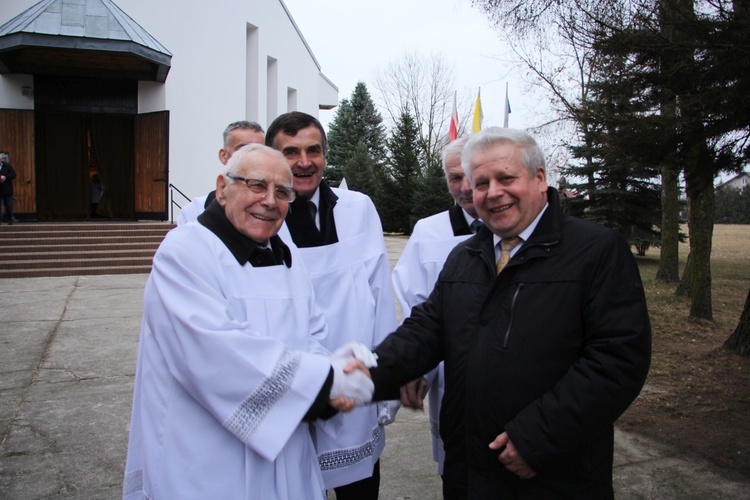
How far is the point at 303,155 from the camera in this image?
9.03ft

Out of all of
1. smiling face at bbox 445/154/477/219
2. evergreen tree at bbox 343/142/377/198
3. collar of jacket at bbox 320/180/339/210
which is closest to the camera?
collar of jacket at bbox 320/180/339/210

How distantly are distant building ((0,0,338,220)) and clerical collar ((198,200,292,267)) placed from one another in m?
13.9

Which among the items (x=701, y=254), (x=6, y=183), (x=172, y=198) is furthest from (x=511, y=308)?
(x=172, y=198)

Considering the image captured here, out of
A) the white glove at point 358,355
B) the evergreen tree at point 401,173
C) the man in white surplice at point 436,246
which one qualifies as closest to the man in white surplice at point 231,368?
the white glove at point 358,355

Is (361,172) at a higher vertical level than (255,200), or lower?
higher

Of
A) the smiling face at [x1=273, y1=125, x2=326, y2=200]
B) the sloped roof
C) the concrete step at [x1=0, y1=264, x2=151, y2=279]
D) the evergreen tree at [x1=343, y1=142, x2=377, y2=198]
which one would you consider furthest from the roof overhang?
the evergreen tree at [x1=343, y1=142, x2=377, y2=198]

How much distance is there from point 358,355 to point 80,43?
14.3 m

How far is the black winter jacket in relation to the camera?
1.88m

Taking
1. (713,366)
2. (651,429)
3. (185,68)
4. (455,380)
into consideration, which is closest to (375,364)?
(455,380)

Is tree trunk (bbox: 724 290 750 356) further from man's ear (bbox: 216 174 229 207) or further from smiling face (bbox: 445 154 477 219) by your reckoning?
man's ear (bbox: 216 174 229 207)

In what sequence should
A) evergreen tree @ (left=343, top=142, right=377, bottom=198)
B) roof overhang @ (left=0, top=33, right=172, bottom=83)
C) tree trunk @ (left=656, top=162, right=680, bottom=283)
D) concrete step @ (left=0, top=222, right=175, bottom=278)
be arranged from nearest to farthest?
tree trunk @ (left=656, top=162, right=680, bottom=283)
concrete step @ (left=0, top=222, right=175, bottom=278)
roof overhang @ (left=0, top=33, right=172, bottom=83)
evergreen tree @ (left=343, top=142, right=377, bottom=198)

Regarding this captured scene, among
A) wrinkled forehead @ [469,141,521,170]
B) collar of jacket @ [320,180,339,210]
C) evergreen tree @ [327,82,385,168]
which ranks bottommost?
collar of jacket @ [320,180,339,210]

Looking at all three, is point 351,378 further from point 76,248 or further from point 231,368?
point 76,248

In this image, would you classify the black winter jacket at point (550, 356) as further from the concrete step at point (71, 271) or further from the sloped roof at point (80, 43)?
the sloped roof at point (80, 43)
